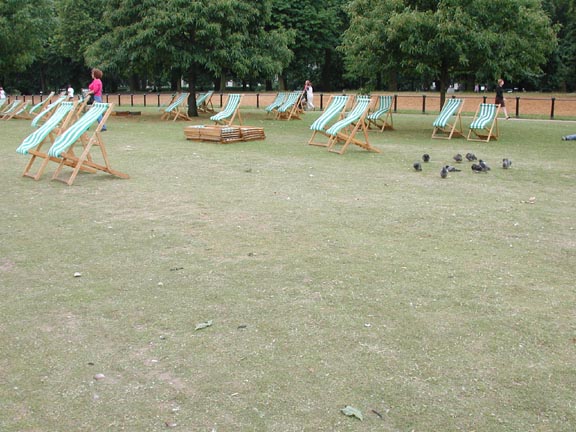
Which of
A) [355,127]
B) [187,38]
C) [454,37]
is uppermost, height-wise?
[187,38]

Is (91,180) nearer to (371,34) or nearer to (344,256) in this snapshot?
(344,256)

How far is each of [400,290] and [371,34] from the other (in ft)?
48.3

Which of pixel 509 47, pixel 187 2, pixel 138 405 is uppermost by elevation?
pixel 187 2

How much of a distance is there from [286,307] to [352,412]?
1450 mm

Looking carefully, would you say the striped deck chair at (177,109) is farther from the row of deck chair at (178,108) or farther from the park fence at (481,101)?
the park fence at (481,101)

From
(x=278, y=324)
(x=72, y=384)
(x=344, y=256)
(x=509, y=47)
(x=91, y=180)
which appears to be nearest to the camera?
(x=72, y=384)

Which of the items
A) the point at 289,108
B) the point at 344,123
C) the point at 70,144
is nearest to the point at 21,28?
the point at 289,108

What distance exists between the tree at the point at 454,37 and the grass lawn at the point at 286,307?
8934 mm

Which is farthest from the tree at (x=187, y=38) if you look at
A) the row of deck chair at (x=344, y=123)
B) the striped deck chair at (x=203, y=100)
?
the row of deck chair at (x=344, y=123)

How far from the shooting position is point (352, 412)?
3092 mm

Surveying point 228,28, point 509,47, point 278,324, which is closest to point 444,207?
point 278,324

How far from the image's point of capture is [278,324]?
13.7 ft

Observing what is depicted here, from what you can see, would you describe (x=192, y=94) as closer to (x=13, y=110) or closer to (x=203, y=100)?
(x=203, y=100)

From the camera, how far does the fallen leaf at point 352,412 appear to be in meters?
3.06
